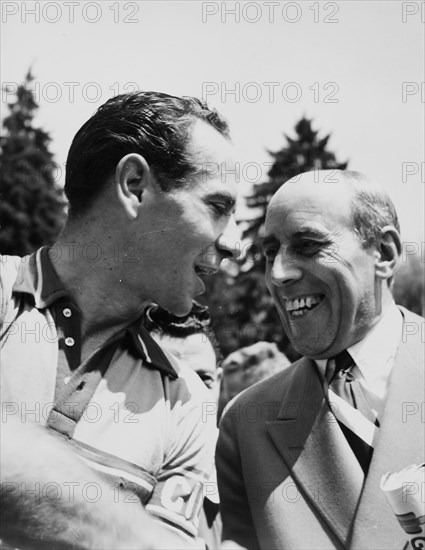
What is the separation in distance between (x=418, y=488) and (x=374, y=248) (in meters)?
Answer: 1.05

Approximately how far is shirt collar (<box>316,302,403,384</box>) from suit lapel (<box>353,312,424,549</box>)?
0.23ft

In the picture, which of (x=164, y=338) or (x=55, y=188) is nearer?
(x=164, y=338)

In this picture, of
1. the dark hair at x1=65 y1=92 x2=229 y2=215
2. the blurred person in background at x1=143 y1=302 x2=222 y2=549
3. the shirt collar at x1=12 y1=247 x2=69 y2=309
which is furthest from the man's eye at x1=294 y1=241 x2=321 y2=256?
the blurred person in background at x1=143 y1=302 x2=222 y2=549

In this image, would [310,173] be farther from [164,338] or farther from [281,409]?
[164,338]

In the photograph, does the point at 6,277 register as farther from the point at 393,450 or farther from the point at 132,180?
the point at 393,450

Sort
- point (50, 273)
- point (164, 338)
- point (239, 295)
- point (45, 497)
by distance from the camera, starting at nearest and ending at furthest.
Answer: point (45, 497) → point (50, 273) → point (164, 338) → point (239, 295)

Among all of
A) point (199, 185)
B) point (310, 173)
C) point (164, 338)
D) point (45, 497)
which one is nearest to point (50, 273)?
point (199, 185)

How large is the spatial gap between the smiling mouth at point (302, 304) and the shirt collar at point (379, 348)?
0.24 m

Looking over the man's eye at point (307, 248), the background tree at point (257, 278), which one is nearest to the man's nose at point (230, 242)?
the man's eye at point (307, 248)

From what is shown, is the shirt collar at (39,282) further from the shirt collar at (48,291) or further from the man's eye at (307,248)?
the man's eye at (307,248)

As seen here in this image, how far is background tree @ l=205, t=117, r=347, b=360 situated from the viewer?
67.3ft

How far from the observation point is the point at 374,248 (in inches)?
130

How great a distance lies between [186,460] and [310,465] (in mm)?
730

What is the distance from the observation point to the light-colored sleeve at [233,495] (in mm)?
3182
